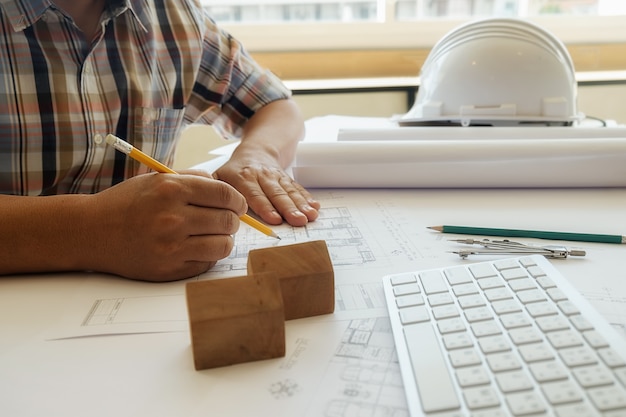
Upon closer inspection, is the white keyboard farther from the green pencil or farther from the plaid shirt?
the plaid shirt

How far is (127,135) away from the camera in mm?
864

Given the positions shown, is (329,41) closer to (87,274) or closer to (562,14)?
(562,14)

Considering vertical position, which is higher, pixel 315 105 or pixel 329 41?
pixel 329 41

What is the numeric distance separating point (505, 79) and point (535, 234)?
1.71 ft

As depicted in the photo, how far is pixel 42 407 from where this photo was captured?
1.14 ft

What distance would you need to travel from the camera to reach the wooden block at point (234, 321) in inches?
14.9

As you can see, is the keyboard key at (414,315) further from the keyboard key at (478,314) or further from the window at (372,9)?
the window at (372,9)

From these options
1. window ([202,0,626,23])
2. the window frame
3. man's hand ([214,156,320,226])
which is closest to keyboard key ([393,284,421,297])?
man's hand ([214,156,320,226])

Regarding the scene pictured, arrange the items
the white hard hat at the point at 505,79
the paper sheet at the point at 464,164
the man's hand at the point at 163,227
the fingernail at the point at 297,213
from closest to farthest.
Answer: the man's hand at the point at 163,227 < the fingernail at the point at 297,213 < the paper sheet at the point at 464,164 < the white hard hat at the point at 505,79

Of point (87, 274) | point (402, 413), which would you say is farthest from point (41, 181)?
point (402, 413)

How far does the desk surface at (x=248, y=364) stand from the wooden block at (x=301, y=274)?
1 cm

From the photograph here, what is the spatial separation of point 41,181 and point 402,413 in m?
0.63

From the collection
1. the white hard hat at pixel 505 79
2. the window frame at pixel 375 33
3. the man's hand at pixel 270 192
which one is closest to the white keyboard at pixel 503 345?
the man's hand at pixel 270 192

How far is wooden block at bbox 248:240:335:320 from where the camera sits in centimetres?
44
